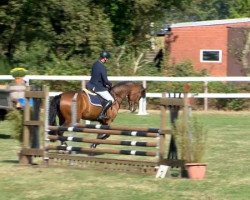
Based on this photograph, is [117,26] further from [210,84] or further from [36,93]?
[36,93]

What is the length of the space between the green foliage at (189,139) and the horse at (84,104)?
5325 mm

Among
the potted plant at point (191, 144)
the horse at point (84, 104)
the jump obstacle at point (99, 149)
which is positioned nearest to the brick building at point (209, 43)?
the horse at point (84, 104)

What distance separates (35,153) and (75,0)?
20.9 m

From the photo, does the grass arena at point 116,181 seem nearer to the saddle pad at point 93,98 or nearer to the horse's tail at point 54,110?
the horse's tail at point 54,110

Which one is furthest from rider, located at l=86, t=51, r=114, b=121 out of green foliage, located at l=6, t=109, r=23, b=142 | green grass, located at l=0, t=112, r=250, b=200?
green foliage, located at l=6, t=109, r=23, b=142

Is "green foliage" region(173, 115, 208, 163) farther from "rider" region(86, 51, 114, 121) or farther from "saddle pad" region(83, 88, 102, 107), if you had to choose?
"saddle pad" region(83, 88, 102, 107)

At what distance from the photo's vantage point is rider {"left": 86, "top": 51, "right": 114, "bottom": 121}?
1864cm

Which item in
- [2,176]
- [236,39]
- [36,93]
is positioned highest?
[236,39]

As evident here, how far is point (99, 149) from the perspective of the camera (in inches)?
566

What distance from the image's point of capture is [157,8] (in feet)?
124

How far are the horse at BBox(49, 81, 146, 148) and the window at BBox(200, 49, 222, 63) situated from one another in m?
24.8

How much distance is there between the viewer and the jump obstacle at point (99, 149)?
1349 centimetres

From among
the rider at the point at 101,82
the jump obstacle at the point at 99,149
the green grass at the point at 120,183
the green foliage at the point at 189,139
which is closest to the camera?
the green grass at the point at 120,183

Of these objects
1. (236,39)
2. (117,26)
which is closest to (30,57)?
(117,26)
